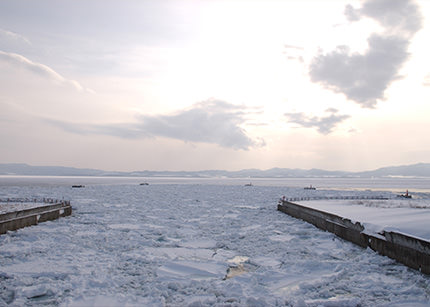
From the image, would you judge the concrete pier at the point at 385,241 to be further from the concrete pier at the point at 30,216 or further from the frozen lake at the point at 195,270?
the concrete pier at the point at 30,216

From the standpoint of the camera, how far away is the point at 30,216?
13.4 m

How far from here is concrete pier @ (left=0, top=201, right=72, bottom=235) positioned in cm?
1172

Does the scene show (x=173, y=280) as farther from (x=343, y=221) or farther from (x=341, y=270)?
(x=343, y=221)

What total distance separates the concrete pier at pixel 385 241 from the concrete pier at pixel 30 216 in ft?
38.8

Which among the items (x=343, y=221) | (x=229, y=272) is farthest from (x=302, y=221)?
(x=229, y=272)

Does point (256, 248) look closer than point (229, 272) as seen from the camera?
No

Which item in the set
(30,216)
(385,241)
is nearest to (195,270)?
(385,241)

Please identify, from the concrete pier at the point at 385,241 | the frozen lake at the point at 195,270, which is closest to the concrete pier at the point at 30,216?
the frozen lake at the point at 195,270

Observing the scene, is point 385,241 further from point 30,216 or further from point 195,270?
point 30,216

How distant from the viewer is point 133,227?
45.5 ft

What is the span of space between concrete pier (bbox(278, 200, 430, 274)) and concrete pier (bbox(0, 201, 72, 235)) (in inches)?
465

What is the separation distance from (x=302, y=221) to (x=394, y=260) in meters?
8.04

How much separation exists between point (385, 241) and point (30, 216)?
12.9m

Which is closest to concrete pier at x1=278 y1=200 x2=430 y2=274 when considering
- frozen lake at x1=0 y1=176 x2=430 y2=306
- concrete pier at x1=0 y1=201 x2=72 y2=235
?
frozen lake at x1=0 y1=176 x2=430 y2=306
